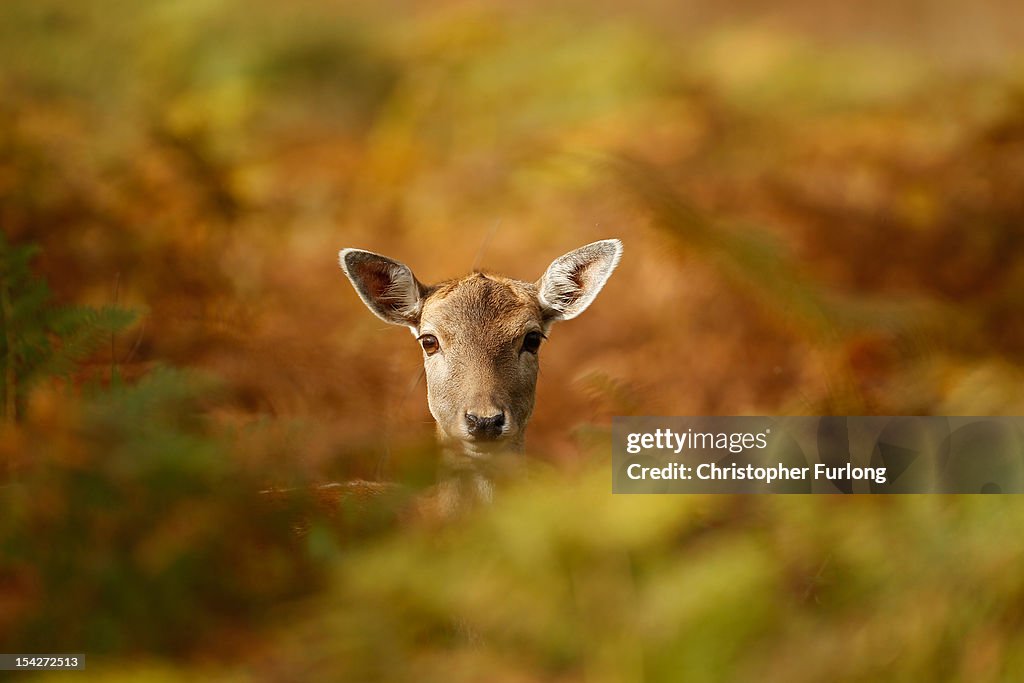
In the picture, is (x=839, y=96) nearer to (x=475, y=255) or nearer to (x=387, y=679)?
(x=475, y=255)

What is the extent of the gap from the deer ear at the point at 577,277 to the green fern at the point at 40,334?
4.68 feet

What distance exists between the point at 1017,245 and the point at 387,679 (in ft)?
16.8

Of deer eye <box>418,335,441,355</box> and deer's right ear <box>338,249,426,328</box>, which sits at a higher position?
deer's right ear <box>338,249,426,328</box>

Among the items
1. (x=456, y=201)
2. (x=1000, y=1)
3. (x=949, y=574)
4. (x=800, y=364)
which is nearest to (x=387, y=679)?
(x=949, y=574)

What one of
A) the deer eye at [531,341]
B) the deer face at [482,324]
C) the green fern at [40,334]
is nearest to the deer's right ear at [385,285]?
the deer face at [482,324]

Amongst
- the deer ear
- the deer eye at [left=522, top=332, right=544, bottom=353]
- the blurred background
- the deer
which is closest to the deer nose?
the deer

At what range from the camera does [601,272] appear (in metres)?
3.36

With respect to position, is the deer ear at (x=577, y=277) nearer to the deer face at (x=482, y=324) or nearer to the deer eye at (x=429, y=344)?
the deer face at (x=482, y=324)

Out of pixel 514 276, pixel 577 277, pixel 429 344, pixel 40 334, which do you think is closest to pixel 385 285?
pixel 429 344

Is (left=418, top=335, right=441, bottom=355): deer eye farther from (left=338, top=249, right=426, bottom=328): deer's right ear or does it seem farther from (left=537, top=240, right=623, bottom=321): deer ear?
(left=537, top=240, right=623, bottom=321): deer ear

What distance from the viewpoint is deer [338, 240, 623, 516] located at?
3279mm

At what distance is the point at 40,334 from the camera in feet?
11.4

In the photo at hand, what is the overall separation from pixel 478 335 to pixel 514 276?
2.88 metres

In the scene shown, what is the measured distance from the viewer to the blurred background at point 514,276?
297 centimetres
